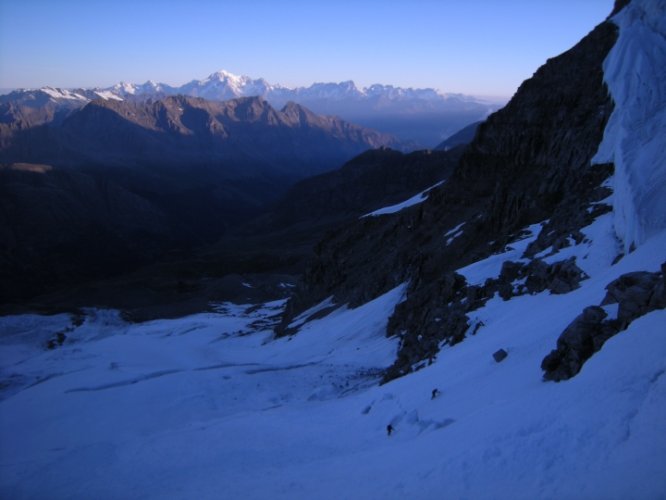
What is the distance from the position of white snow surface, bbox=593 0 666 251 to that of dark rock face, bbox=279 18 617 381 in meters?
1.49

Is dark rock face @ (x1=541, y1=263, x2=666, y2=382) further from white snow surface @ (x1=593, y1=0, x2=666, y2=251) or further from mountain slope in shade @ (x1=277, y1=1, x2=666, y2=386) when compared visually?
white snow surface @ (x1=593, y1=0, x2=666, y2=251)

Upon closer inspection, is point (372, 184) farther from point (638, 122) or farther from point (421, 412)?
point (421, 412)

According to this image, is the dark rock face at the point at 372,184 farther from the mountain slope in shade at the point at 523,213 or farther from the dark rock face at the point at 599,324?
the dark rock face at the point at 599,324

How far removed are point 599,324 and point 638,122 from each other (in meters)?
21.0

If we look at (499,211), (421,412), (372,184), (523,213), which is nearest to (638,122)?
(523,213)

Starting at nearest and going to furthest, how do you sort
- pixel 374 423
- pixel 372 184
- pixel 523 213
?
pixel 374 423 < pixel 523 213 < pixel 372 184

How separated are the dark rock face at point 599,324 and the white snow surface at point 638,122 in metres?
7.26

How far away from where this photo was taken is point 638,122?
2802 cm

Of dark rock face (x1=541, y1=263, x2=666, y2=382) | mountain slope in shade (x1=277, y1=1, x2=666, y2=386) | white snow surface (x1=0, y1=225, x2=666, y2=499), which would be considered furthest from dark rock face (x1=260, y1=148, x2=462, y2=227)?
dark rock face (x1=541, y1=263, x2=666, y2=382)

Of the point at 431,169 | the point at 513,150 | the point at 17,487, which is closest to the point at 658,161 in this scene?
the point at 513,150

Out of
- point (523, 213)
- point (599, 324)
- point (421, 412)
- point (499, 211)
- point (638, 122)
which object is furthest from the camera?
point (499, 211)

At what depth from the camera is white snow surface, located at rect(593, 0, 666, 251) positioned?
19531mm

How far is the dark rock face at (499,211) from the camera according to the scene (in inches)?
976

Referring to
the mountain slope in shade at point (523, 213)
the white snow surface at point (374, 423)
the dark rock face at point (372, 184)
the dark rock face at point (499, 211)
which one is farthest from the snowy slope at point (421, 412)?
the dark rock face at point (372, 184)
